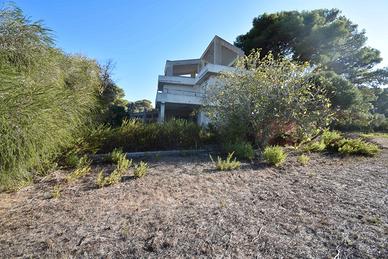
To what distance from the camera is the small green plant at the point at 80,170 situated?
16.3 feet

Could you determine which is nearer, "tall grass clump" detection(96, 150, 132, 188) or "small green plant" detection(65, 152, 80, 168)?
"tall grass clump" detection(96, 150, 132, 188)

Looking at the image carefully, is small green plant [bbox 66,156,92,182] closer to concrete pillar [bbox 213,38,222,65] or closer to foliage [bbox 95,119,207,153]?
foliage [bbox 95,119,207,153]

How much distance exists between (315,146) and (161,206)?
17.6ft

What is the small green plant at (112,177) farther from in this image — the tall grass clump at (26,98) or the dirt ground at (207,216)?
the tall grass clump at (26,98)

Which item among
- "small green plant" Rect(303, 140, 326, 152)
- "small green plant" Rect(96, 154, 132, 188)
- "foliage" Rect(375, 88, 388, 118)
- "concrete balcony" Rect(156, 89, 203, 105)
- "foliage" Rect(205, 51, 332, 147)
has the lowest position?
"small green plant" Rect(96, 154, 132, 188)

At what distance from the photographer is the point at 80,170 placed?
529cm

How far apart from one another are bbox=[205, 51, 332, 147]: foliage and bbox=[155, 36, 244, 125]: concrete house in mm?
3866

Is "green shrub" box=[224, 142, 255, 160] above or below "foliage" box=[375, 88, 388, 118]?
below

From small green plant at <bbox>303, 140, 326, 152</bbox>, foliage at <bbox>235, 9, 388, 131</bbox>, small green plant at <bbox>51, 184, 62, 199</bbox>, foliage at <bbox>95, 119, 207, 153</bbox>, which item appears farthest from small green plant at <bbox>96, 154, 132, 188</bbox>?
foliage at <bbox>235, 9, 388, 131</bbox>

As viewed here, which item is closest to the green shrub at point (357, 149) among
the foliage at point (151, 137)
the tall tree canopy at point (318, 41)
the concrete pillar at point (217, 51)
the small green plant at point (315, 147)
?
the small green plant at point (315, 147)

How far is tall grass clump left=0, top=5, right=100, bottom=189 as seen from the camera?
2.93 metres

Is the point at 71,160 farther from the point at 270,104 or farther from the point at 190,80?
the point at 190,80

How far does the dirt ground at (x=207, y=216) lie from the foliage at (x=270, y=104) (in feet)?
7.73

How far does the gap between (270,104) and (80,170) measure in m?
5.28
